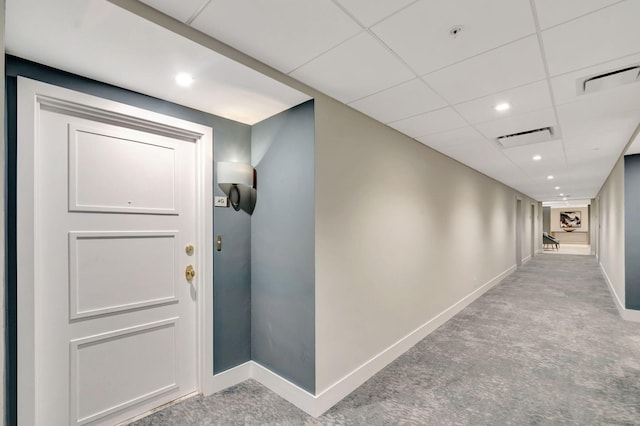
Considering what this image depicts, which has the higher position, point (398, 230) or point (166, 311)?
point (398, 230)

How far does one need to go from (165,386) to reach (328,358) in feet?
4.16

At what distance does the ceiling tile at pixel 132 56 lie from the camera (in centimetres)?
141

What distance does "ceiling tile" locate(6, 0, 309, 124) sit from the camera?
141 cm

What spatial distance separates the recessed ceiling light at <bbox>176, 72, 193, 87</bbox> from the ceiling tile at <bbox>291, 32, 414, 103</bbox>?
2.24 ft

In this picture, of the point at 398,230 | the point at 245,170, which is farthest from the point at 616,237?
the point at 245,170

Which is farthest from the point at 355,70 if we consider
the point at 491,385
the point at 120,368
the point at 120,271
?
the point at 491,385

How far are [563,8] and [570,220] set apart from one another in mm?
23246

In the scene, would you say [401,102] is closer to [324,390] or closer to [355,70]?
[355,70]

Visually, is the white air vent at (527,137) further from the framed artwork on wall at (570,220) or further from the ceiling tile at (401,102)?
the framed artwork on wall at (570,220)

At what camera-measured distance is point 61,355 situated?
1.91 m

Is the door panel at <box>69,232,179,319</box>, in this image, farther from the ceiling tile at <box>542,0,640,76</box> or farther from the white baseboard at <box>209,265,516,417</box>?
the ceiling tile at <box>542,0,640,76</box>

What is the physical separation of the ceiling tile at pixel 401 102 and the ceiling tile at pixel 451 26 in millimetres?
390

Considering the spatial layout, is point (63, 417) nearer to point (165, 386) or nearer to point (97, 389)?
point (97, 389)

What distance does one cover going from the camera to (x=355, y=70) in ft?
6.68
